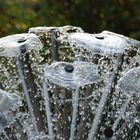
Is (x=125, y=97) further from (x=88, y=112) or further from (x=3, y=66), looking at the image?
(x=3, y=66)

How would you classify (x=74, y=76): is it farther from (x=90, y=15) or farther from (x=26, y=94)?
(x=90, y=15)

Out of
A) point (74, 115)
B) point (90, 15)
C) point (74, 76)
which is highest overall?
point (74, 76)

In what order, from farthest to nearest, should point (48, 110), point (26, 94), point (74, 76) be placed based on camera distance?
point (26, 94)
point (48, 110)
point (74, 76)

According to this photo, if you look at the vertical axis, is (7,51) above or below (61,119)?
above

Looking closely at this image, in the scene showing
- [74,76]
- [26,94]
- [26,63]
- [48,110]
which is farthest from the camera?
[26,63]

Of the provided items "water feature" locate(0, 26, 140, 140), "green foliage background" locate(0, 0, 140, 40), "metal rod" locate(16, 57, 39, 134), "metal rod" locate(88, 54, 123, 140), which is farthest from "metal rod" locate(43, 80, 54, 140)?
"green foliage background" locate(0, 0, 140, 40)

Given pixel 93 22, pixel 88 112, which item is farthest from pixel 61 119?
pixel 93 22

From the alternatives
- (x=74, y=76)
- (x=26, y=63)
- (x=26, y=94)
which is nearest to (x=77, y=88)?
(x=74, y=76)

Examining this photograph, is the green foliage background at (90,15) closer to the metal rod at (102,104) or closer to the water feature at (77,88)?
the water feature at (77,88)
